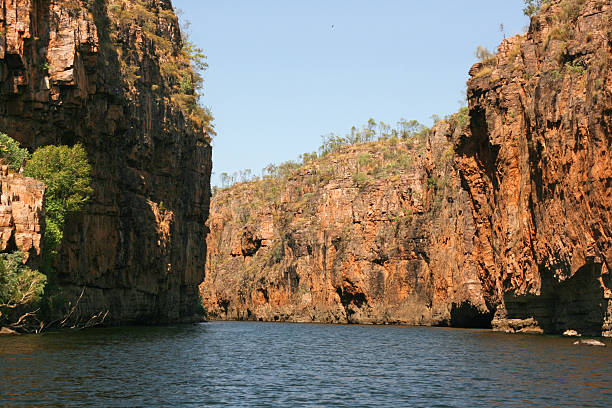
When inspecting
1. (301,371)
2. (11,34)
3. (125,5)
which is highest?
(125,5)

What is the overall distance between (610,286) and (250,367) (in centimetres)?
2759

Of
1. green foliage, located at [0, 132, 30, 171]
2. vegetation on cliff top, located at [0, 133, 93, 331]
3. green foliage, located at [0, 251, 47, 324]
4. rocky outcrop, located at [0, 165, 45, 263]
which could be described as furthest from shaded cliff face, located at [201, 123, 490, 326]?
green foliage, located at [0, 251, 47, 324]

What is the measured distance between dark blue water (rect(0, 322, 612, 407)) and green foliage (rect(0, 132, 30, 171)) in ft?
49.3

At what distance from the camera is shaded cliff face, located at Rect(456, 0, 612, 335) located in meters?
55.4

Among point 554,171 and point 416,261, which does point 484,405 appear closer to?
point 554,171

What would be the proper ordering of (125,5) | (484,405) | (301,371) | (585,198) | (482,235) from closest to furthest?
(484,405)
(301,371)
(585,198)
(482,235)
(125,5)

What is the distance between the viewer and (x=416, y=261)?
121250 millimetres

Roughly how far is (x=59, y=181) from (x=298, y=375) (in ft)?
116

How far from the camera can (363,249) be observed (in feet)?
438

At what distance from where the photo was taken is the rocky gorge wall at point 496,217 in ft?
188

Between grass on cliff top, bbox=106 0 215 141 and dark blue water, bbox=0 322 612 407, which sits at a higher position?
grass on cliff top, bbox=106 0 215 141

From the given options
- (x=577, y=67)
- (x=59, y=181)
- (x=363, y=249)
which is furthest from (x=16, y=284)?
(x=363, y=249)

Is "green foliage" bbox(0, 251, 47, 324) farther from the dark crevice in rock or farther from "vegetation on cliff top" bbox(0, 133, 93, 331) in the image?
the dark crevice in rock

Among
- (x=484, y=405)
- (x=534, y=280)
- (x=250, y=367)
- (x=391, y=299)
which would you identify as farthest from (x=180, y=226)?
(x=484, y=405)
